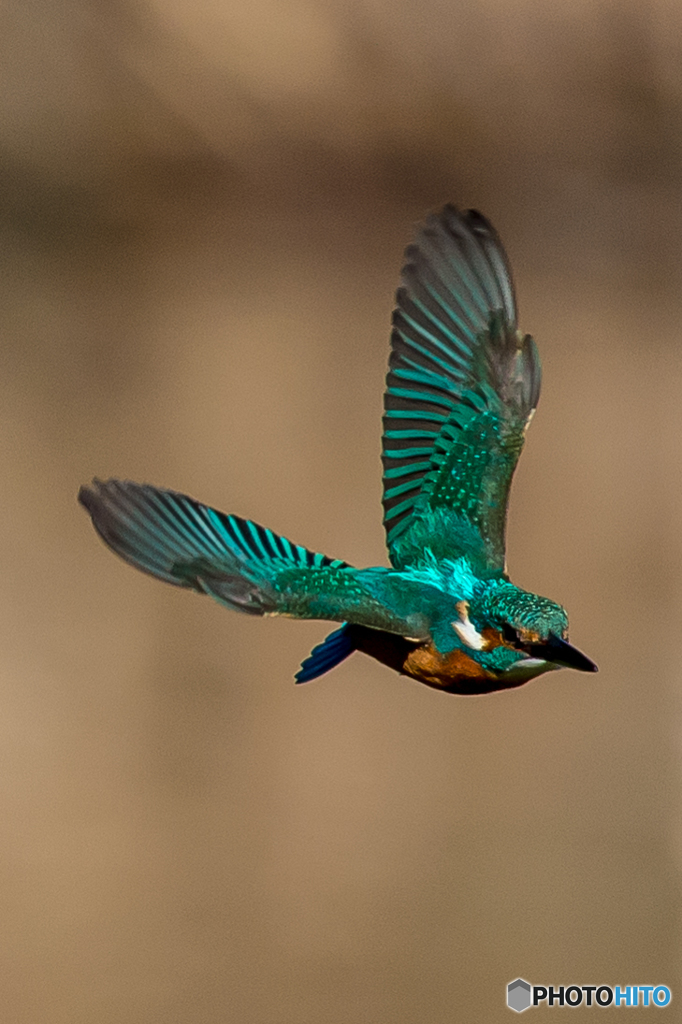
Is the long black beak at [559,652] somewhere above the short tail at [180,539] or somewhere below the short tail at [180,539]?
below

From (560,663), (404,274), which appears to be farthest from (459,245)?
(560,663)

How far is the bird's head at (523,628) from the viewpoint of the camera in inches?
7.4

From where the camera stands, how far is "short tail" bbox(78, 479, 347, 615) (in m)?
0.19

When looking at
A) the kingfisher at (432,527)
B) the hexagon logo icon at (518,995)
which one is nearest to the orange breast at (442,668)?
the kingfisher at (432,527)

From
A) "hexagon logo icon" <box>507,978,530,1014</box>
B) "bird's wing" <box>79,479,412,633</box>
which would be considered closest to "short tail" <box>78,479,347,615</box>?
"bird's wing" <box>79,479,412,633</box>

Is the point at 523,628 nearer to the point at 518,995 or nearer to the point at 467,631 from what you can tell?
the point at 467,631

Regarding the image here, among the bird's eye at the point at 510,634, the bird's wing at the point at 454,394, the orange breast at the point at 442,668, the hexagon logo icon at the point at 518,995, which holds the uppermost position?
the bird's wing at the point at 454,394

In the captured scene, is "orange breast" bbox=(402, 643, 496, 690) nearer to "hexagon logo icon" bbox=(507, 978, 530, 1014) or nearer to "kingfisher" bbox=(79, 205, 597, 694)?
"kingfisher" bbox=(79, 205, 597, 694)

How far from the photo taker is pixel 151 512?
20 centimetres

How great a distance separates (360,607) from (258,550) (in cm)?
2

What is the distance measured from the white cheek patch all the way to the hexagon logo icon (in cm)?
82

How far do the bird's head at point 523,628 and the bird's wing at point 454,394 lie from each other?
0.12 ft

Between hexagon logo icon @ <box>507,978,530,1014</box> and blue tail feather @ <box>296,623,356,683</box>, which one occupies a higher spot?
blue tail feather @ <box>296,623,356,683</box>

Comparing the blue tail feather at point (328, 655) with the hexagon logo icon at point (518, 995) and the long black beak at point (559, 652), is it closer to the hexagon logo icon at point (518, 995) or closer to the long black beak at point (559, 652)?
the long black beak at point (559, 652)
